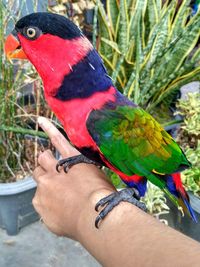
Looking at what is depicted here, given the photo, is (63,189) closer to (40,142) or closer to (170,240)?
(170,240)

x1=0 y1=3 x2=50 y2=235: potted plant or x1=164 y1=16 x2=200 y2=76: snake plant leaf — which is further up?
x1=164 y1=16 x2=200 y2=76: snake plant leaf

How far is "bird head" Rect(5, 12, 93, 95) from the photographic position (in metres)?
0.87

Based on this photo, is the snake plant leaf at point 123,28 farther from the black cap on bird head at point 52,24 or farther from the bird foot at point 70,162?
the black cap on bird head at point 52,24

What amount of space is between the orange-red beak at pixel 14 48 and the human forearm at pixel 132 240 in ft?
1.15

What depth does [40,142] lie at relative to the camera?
185cm

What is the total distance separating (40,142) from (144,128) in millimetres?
892

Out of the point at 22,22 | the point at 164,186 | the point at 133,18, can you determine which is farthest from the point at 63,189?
the point at 133,18

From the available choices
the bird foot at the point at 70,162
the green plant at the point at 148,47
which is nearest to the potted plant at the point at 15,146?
the green plant at the point at 148,47

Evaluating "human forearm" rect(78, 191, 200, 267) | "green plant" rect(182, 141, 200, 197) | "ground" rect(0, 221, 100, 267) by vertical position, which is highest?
"human forearm" rect(78, 191, 200, 267)

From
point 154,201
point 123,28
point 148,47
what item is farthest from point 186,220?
point 123,28

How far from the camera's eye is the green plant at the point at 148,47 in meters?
1.74

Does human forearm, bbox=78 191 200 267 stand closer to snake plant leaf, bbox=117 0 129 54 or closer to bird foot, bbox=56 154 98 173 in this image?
bird foot, bbox=56 154 98 173

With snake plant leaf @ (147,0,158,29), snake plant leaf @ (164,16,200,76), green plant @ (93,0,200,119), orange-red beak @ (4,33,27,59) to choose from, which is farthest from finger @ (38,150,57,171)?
snake plant leaf @ (147,0,158,29)

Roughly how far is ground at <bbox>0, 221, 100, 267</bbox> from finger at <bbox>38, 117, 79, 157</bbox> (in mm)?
707
